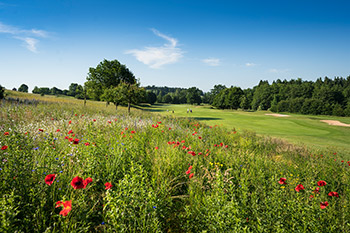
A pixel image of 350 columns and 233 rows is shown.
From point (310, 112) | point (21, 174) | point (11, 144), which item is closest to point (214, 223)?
point (21, 174)

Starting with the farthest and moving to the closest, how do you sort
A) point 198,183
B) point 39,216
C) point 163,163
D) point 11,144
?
point 163,163 < point 198,183 < point 11,144 < point 39,216

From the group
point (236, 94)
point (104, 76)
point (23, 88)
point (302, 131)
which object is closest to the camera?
point (302, 131)

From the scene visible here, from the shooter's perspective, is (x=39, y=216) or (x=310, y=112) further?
(x=310, y=112)

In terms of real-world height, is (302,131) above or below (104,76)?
below

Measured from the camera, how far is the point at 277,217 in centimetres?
253

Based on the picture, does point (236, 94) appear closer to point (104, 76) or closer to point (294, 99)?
point (294, 99)

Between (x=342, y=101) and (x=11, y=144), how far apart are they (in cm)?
7736

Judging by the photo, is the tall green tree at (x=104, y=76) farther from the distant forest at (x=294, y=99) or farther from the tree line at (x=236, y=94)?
the distant forest at (x=294, y=99)

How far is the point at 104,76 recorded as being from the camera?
40.5 m

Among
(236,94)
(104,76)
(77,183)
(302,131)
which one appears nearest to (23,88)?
(104,76)

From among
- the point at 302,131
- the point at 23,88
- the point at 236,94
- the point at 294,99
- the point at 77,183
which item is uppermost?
the point at 23,88

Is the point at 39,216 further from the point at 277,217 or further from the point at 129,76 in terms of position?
the point at 129,76

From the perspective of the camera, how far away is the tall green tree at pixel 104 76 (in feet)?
123

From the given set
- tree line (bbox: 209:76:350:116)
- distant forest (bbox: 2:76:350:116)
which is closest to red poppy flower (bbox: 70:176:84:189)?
distant forest (bbox: 2:76:350:116)
